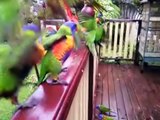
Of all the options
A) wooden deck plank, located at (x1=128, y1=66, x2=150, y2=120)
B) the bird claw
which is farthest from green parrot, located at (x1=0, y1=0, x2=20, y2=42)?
wooden deck plank, located at (x1=128, y1=66, x2=150, y2=120)

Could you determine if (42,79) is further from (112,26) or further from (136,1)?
(136,1)

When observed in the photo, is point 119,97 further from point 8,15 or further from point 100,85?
point 8,15

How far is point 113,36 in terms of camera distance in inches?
182

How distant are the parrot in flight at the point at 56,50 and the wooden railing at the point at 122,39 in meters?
3.83

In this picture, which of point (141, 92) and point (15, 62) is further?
point (141, 92)

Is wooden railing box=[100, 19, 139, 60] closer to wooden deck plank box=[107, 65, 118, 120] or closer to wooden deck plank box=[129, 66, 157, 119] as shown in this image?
wooden deck plank box=[107, 65, 118, 120]

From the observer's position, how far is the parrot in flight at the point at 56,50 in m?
0.59

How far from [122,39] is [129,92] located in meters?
1.64

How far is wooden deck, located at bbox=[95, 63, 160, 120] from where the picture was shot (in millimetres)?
2609

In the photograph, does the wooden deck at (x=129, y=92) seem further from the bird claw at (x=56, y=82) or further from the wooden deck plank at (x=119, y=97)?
the bird claw at (x=56, y=82)

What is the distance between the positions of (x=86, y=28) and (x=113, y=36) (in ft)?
11.6

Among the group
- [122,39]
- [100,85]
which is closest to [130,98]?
[100,85]

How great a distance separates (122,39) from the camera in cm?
457

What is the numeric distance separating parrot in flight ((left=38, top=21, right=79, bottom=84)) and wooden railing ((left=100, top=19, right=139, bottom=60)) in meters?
3.83
